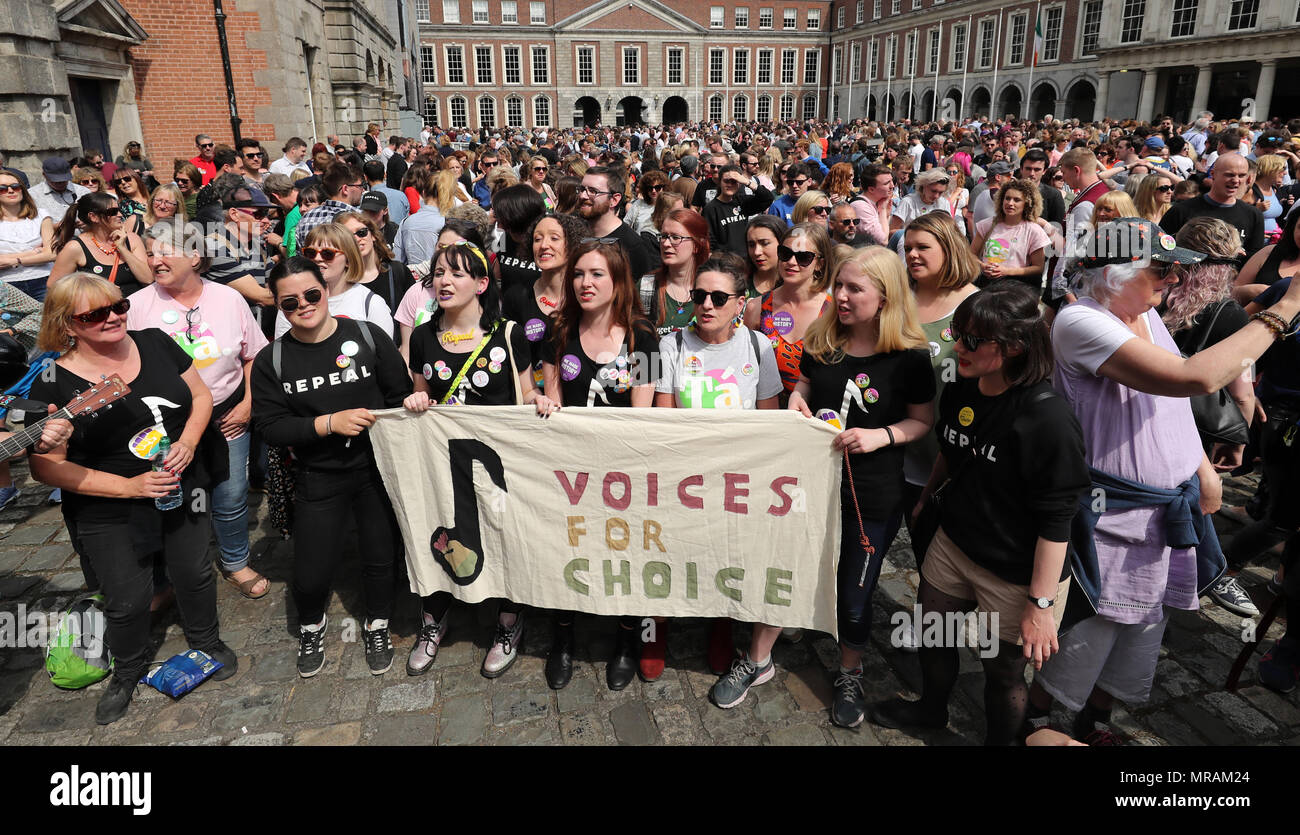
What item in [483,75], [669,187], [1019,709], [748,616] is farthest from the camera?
[483,75]

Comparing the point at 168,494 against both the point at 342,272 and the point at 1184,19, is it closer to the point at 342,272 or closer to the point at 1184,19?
the point at 342,272

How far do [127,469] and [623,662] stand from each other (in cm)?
249

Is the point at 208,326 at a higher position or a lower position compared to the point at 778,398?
higher

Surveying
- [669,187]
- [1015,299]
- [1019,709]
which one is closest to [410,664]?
[1019,709]

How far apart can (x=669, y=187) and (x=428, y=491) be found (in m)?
A: 5.48

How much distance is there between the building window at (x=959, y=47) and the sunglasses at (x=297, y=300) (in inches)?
2374

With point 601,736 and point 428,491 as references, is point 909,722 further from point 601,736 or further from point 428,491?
point 428,491

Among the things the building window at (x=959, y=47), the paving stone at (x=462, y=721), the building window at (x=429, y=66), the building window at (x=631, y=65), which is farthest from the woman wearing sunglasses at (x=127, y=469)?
the building window at (x=429, y=66)

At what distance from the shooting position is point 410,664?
384cm

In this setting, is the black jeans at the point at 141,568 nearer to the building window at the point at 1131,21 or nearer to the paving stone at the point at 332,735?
the paving stone at the point at 332,735

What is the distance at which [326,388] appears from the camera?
3.54m

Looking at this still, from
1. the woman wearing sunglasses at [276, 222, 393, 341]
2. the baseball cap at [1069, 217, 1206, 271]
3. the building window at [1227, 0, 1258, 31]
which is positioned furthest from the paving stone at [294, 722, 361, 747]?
the building window at [1227, 0, 1258, 31]

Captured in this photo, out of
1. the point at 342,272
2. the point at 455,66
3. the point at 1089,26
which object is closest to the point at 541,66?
the point at 455,66
